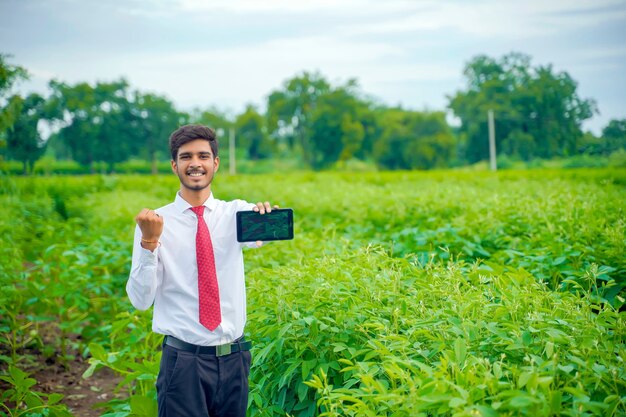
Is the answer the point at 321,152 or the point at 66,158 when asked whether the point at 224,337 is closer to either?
the point at 66,158

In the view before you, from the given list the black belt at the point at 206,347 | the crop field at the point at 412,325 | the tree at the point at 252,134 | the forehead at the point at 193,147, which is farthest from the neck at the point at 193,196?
A: the tree at the point at 252,134

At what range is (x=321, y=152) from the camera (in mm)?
56812

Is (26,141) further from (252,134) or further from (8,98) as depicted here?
(252,134)

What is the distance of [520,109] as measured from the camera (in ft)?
126

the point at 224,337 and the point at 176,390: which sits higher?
the point at 224,337

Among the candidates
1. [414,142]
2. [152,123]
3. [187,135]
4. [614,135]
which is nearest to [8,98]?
[187,135]

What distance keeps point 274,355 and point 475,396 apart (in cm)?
137


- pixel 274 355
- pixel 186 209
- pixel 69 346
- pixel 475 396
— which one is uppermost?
pixel 186 209

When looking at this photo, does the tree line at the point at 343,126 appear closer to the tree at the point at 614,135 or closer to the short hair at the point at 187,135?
the tree at the point at 614,135

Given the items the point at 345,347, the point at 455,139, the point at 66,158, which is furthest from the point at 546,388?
the point at 455,139

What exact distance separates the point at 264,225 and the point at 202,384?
0.70m

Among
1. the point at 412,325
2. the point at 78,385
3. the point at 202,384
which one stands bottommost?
the point at 78,385

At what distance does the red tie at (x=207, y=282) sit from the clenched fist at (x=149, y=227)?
237 millimetres

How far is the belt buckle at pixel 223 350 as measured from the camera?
2459 millimetres
